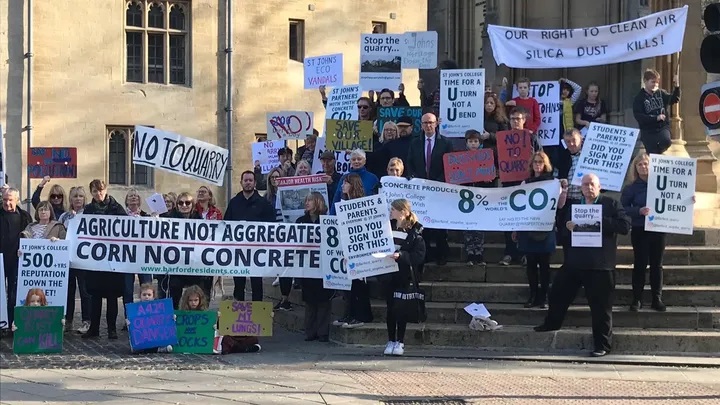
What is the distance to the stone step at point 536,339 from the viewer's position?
12664mm

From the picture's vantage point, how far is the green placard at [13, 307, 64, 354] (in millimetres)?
12508

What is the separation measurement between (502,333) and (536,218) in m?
1.44

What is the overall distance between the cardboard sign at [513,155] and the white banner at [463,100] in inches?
45.7

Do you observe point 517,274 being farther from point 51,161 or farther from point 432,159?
point 51,161

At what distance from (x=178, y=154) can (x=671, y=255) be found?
623cm

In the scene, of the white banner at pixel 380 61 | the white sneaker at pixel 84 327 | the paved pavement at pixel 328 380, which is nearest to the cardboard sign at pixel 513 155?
the paved pavement at pixel 328 380

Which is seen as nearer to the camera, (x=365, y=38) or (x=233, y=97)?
(x=365, y=38)

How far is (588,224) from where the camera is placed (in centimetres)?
1232

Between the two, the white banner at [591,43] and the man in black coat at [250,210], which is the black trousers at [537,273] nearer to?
the man in black coat at [250,210]

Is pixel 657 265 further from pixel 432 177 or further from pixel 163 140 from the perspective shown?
pixel 163 140

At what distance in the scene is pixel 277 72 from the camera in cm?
3478

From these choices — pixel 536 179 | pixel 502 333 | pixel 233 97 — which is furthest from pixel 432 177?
pixel 233 97

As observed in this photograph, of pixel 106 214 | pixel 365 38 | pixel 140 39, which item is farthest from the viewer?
pixel 140 39

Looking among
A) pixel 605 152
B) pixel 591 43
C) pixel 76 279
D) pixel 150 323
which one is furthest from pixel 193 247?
pixel 591 43
